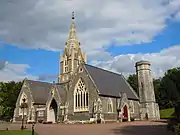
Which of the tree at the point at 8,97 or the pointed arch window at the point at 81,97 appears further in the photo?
the tree at the point at 8,97

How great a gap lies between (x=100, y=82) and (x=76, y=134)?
958 inches

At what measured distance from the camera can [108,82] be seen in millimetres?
46531

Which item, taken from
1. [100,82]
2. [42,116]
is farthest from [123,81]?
[42,116]

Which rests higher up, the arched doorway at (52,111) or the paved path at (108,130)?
the arched doorway at (52,111)

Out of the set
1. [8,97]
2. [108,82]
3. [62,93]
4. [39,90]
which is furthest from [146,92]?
[8,97]

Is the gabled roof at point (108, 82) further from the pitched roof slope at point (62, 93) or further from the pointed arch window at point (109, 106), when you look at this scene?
the pitched roof slope at point (62, 93)

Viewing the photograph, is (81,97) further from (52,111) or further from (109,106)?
(52,111)

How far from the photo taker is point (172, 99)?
16.6 meters

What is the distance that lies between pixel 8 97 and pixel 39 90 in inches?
734

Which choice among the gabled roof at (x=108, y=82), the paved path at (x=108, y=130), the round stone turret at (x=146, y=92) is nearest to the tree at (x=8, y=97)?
the gabled roof at (x=108, y=82)

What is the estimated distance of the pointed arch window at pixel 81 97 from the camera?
138ft

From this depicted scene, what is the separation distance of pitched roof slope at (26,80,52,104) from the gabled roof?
51.7ft

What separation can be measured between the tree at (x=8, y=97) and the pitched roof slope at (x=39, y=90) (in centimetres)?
1564

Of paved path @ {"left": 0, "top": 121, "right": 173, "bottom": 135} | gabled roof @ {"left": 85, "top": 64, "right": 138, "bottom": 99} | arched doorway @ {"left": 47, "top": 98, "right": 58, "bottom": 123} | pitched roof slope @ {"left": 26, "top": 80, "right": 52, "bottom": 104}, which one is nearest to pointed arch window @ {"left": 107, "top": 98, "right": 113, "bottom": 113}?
gabled roof @ {"left": 85, "top": 64, "right": 138, "bottom": 99}
